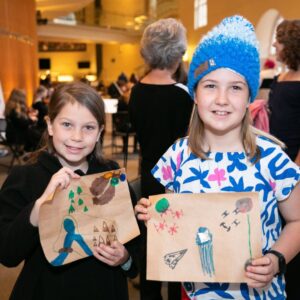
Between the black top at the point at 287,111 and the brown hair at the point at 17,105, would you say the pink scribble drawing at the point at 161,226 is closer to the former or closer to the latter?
the black top at the point at 287,111

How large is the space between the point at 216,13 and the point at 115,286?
1136 cm

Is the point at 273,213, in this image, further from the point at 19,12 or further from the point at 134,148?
the point at 19,12

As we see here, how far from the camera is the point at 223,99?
114 centimetres

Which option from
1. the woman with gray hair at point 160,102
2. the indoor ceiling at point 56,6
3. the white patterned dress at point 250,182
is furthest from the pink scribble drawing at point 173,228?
the indoor ceiling at point 56,6

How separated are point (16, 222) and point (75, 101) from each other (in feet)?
1.47

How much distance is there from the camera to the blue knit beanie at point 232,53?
1.17 m

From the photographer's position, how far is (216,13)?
11.5m

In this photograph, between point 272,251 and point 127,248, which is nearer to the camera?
point 272,251

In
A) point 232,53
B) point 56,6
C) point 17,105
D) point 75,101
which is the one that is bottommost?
point 17,105

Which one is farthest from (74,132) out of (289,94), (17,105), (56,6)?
(56,6)

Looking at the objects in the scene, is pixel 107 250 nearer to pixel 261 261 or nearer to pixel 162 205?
pixel 162 205

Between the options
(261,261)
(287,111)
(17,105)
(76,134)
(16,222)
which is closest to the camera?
(261,261)

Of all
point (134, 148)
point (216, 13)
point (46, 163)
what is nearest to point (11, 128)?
point (134, 148)

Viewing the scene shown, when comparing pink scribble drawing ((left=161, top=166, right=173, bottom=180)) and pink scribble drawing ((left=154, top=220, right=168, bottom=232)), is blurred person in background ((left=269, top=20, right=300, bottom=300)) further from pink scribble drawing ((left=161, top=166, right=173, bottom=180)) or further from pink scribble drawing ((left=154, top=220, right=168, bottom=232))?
pink scribble drawing ((left=154, top=220, right=168, bottom=232))
